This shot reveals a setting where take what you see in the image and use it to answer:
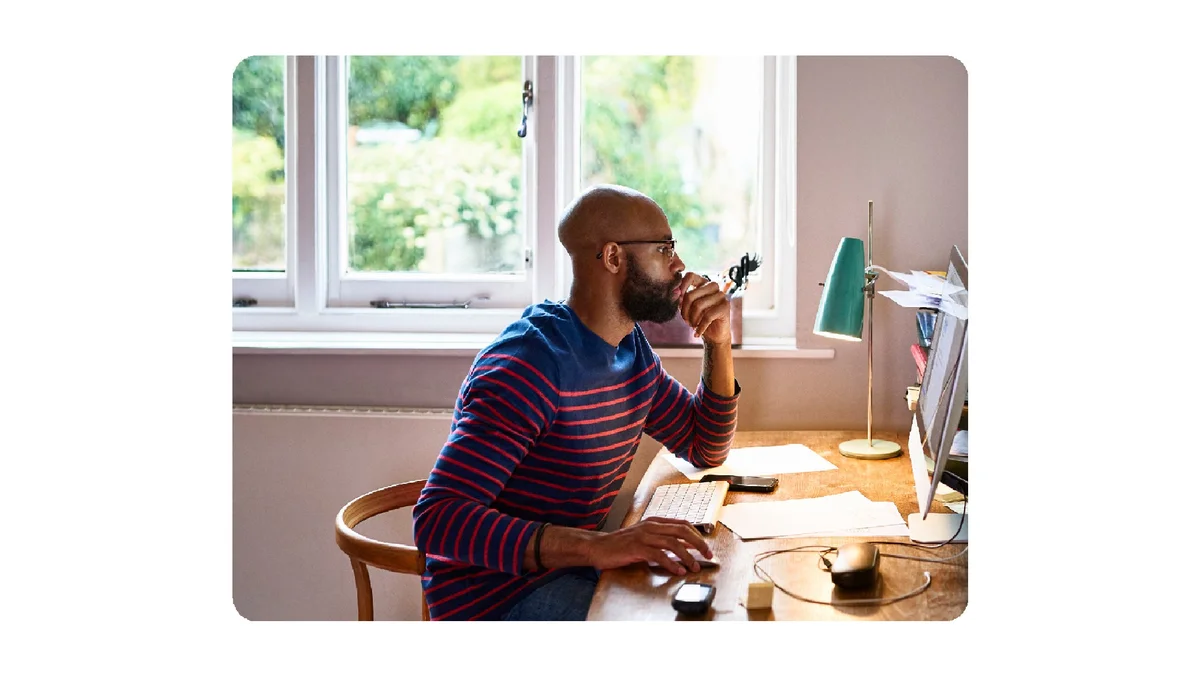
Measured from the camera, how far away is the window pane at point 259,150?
258 cm

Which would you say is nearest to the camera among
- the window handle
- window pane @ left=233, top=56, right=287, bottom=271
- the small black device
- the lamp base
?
the small black device

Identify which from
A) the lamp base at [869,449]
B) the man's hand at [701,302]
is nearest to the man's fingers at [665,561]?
the man's hand at [701,302]

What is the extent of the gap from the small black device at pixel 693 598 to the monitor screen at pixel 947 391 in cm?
31

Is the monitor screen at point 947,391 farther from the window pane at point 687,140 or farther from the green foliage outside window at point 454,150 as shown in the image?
the green foliage outside window at point 454,150

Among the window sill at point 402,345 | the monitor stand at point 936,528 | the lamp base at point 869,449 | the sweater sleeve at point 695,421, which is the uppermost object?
the window sill at point 402,345

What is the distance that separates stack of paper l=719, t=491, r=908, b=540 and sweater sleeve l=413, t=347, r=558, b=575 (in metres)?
0.34

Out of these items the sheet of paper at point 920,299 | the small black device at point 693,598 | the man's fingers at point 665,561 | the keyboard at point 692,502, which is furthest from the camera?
the keyboard at point 692,502

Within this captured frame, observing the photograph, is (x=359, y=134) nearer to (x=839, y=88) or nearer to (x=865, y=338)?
(x=839, y=88)

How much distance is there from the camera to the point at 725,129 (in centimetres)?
249

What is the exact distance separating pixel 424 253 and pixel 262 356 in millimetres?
474

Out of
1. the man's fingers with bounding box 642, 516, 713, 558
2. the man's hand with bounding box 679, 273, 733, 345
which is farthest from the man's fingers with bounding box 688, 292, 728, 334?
the man's fingers with bounding box 642, 516, 713, 558

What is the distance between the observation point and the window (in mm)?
2477

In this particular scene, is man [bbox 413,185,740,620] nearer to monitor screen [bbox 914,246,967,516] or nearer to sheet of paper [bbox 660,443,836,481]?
sheet of paper [bbox 660,443,836,481]
